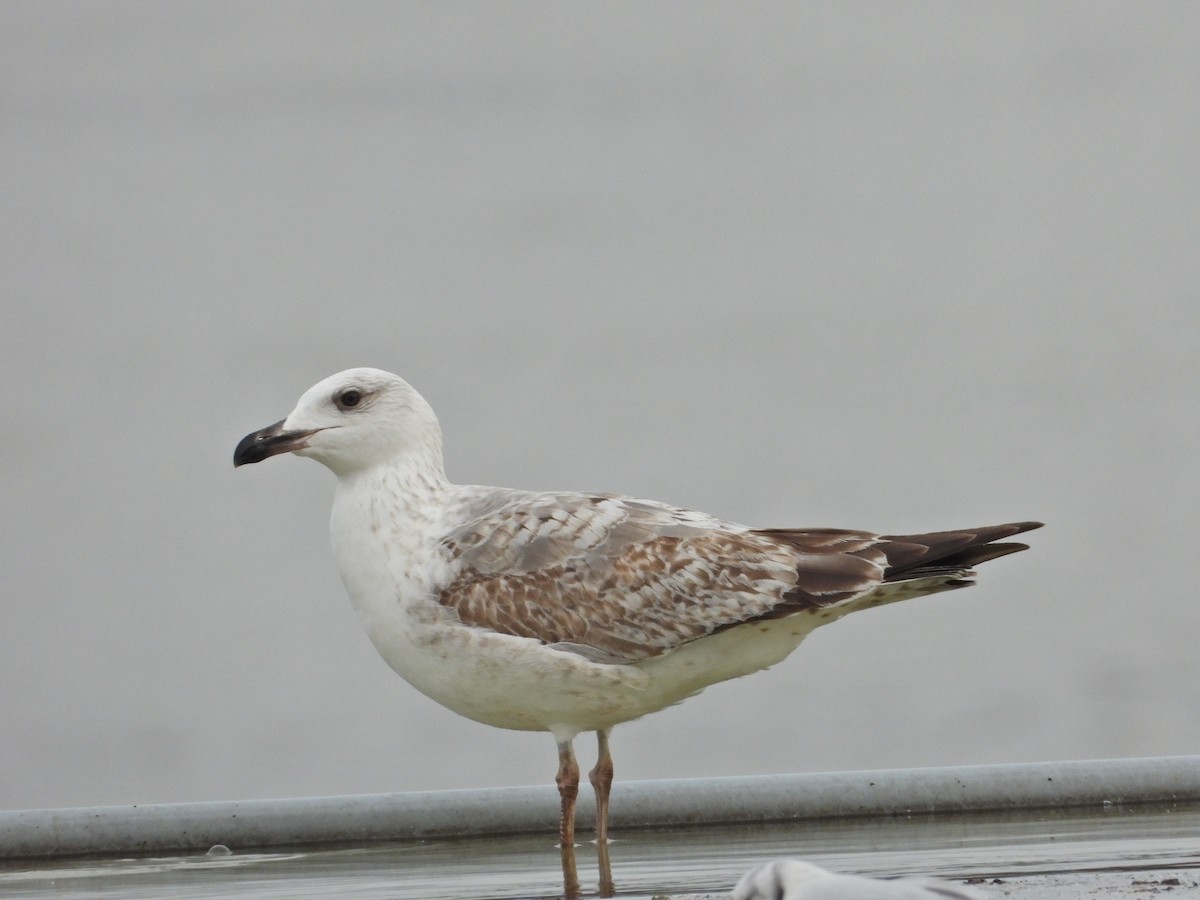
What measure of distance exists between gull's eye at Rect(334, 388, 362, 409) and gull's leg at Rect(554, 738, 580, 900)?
120 cm

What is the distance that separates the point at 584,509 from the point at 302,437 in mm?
881

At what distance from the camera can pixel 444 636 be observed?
16.9 feet

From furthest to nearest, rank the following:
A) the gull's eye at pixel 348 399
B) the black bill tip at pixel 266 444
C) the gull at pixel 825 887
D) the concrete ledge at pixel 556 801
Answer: the concrete ledge at pixel 556 801, the gull's eye at pixel 348 399, the black bill tip at pixel 266 444, the gull at pixel 825 887

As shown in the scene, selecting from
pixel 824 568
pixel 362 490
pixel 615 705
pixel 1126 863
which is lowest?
pixel 1126 863

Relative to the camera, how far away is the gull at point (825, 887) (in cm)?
353

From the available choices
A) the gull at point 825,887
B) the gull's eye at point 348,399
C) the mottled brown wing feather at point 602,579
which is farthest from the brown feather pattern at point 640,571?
the gull at point 825,887

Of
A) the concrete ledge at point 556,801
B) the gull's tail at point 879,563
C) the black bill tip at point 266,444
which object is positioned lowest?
→ the concrete ledge at point 556,801

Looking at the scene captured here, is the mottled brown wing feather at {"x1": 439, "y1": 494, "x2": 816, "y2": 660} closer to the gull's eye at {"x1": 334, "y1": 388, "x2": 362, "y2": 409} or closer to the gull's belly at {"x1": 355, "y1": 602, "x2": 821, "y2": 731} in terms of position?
the gull's belly at {"x1": 355, "y1": 602, "x2": 821, "y2": 731}

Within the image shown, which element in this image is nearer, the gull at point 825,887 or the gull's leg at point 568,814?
the gull at point 825,887

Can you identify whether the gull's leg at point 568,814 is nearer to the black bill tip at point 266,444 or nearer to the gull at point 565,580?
the gull at point 565,580

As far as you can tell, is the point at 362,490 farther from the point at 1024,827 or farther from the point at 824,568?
the point at 1024,827

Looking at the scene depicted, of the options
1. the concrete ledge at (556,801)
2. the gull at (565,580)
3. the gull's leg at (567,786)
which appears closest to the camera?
the gull's leg at (567,786)

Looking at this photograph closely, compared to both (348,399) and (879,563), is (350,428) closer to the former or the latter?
(348,399)

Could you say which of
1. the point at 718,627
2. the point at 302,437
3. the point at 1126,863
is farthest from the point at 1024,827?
the point at 302,437
